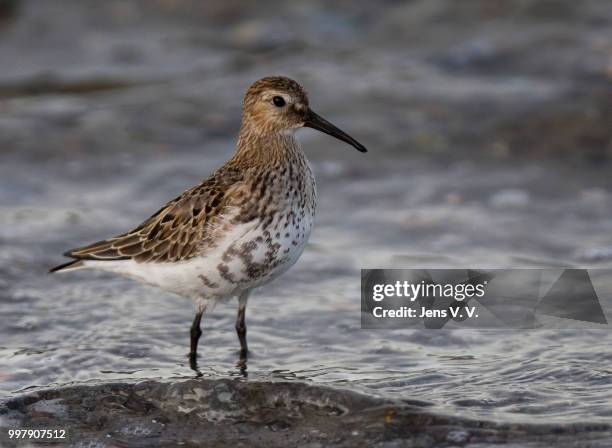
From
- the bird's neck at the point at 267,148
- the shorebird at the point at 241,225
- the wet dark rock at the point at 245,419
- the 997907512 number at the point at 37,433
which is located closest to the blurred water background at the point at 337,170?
the wet dark rock at the point at 245,419

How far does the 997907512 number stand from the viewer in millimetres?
6988

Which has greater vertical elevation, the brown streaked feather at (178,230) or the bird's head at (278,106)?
the bird's head at (278,106)

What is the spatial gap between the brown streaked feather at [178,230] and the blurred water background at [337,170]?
2.51 feet

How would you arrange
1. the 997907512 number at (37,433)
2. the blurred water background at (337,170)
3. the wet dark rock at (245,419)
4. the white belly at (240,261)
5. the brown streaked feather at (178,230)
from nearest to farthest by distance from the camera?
the wet dark rock at (245,419) < the 997907512 number at (37,433) < the white belly at (240,261) < the brown streaked feather at (178,230) < the blurred water background at (337,170)

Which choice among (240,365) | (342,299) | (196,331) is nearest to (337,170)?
(342,299)

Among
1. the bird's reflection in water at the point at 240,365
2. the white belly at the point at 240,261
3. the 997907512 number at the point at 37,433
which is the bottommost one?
the 997907512 number at the point at 37,433

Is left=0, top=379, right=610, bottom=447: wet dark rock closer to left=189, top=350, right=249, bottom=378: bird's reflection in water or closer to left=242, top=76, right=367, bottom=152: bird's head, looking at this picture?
left=189, top=350, right=249, bottom=378: bird's reflection in water

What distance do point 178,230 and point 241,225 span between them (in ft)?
1.86

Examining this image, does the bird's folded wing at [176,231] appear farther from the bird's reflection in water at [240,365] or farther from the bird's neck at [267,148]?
the bird's reflection in water at [240,365]

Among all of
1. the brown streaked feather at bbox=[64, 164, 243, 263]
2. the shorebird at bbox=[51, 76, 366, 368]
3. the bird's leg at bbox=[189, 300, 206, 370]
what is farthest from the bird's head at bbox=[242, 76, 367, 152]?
the bird's leg at bbox=[189, 300, 206, 370]

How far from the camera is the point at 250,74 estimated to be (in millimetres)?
14656

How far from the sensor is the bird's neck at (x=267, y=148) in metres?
8.01

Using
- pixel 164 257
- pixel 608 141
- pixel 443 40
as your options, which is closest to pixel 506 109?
pixel 608 141

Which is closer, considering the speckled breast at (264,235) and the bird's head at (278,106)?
the speckled breast at (264,235)
